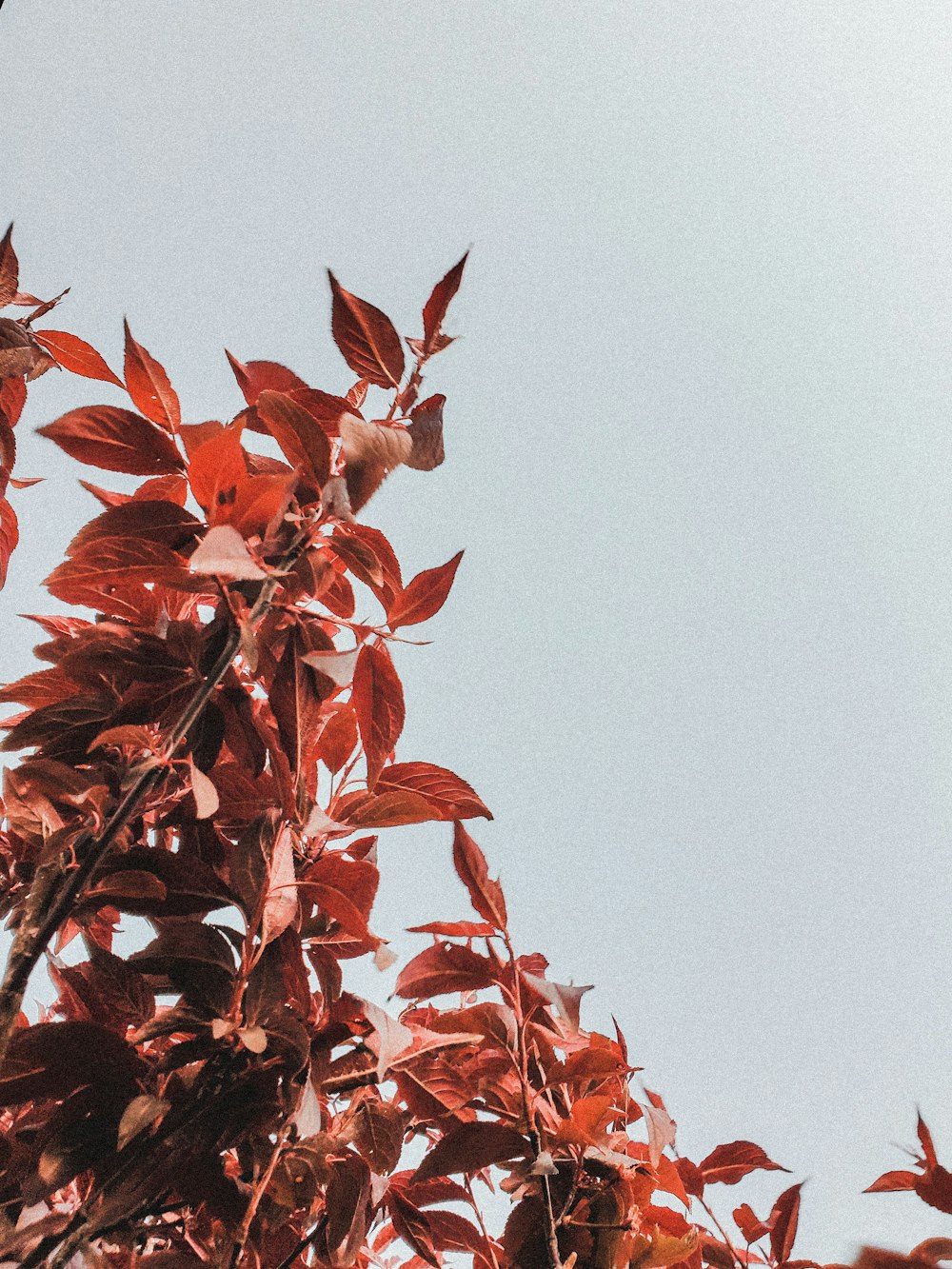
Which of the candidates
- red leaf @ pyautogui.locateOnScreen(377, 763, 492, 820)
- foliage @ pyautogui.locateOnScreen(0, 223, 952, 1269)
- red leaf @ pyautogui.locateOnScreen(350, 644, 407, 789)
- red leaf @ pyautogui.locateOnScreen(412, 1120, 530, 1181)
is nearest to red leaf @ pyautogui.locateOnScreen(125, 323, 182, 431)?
foliage @ pyautogui.locateOnScreen(0, 223, 952, 1269)

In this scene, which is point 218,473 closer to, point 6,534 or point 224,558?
point 224,558

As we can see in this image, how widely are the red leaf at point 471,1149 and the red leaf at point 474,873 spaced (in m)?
0.20

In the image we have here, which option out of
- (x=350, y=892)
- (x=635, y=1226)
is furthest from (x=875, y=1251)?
(x=350, y=892)

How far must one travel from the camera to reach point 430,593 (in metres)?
0.92

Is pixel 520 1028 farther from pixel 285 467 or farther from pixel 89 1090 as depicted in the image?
pixel 285 467

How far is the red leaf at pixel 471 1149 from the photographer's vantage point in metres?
0.86

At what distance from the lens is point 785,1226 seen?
38.8 inches

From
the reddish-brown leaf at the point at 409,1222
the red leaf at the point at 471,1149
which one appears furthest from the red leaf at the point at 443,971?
the reddish-brown leaf at the point at 409,1222

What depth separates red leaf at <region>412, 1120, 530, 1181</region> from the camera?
0.86 m

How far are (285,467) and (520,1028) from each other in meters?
0.63

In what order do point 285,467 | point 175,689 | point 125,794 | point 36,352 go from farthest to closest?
point 36,352, point 285,467, point 175,689, point 125,794

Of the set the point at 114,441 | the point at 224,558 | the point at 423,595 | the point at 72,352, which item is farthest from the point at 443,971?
the point at 72,352

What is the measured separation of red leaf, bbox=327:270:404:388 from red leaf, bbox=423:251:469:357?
3 centimetres

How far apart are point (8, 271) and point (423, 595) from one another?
69cm
